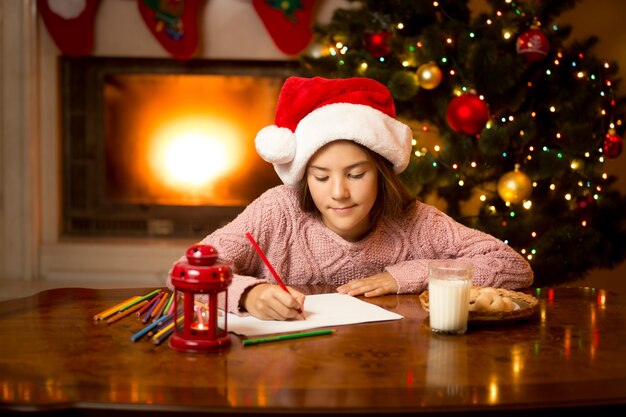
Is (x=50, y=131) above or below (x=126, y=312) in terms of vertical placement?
above

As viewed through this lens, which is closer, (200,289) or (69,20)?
(200,289)

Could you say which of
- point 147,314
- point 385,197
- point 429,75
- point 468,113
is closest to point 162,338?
point 147,314

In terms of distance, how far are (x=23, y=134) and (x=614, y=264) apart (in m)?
2.91

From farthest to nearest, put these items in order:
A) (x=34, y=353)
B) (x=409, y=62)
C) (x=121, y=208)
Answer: (x=121, y=208) < (x=409, y=62) < (x=34, y=353)

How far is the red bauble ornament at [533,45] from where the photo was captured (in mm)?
2699

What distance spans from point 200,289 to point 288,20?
9.41 ft

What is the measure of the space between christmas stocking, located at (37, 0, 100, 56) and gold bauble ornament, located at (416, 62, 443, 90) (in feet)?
6.07

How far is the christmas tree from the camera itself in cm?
274

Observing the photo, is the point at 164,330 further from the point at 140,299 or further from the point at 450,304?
the point at 450,304

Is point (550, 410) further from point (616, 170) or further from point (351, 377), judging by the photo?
point (616, 170)

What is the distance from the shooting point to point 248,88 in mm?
3822

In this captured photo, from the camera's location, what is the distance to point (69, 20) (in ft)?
12.1

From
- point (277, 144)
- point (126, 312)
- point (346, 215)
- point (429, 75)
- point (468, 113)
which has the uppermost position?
point (429, 75)

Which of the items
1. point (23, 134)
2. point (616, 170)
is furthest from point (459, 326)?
point (23, 134)
